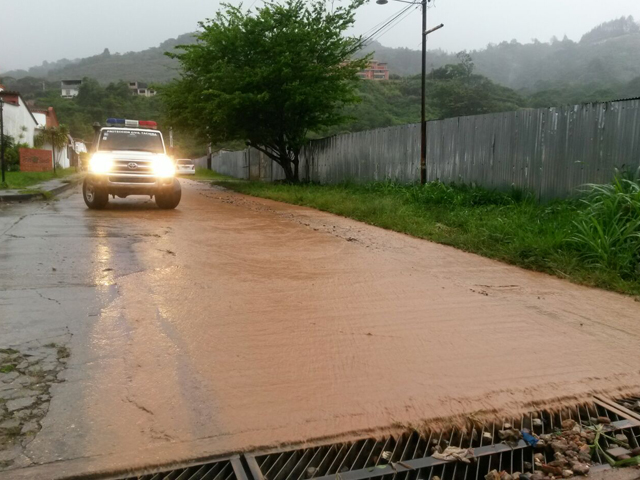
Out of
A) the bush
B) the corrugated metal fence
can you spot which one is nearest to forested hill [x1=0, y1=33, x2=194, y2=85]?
the corrugated metal fence

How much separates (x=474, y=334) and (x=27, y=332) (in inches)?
132

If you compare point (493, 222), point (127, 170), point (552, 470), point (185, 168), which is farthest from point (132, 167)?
point (185, 168)

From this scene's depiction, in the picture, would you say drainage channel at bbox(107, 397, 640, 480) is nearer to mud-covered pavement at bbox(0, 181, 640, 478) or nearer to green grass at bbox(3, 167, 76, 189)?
mud-covered pavement at bbox(0, 181, 640, 478)

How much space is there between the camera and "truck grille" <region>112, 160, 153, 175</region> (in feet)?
42.9

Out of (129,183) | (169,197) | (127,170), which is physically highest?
(127,170)

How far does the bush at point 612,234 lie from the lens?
6691 mm

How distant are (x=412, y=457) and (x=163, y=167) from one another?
38.5 ft

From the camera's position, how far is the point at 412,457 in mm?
2789

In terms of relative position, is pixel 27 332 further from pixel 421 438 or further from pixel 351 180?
pixel 351 180

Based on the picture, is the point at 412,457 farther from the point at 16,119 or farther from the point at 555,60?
the point at 555,60

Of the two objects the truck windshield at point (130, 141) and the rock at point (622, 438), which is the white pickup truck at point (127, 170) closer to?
the truck windshield at point (130, 141)

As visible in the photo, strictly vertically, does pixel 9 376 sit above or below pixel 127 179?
below

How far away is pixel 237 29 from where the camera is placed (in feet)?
67.9

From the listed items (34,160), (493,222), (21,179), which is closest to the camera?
(493,222)
